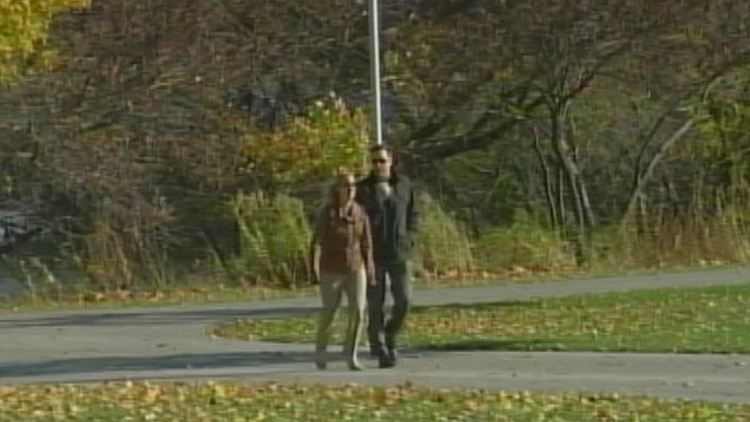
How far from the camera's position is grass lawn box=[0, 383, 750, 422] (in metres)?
14.3

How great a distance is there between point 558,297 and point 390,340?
28.9 ft

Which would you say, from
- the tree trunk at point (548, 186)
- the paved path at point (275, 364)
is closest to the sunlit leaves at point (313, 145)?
the tree trunk at point (548, 186)

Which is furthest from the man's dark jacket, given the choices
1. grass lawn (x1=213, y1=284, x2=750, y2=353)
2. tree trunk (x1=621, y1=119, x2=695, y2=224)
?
tree trunk (x1=621, y1=119, x2=695, y2=224)

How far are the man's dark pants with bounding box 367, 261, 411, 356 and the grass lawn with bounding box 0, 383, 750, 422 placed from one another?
193 centimetres

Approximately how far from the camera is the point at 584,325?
884 inches

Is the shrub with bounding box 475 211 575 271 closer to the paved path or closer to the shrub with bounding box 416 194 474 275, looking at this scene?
the shrub with bounding box 416 194 474 275

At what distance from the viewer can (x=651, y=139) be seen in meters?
37.1

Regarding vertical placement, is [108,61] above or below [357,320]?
above

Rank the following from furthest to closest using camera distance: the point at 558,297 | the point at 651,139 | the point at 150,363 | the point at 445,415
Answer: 1. the point at 651,139
2. the point at 558,297
3. the point at 150,363
4. the point at 445,415

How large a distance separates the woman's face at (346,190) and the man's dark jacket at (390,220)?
0.85 ft

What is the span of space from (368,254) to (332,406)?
3745 mm

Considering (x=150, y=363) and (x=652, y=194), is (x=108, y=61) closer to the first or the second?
(x=652, y=194)

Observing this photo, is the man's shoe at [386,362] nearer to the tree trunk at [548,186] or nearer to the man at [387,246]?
the man at [387,246]

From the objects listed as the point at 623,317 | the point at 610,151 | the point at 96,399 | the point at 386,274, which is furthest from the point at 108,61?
the point at 96,399
